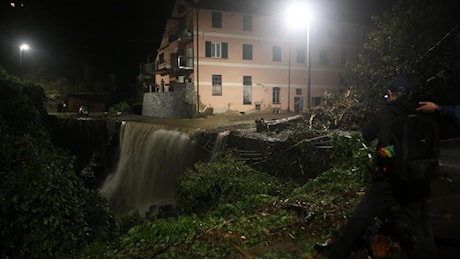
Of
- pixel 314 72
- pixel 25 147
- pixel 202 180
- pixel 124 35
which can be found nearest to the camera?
pixel 25 147

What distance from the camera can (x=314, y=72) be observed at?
118ft

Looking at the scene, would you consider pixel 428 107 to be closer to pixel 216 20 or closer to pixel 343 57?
pixel 216 20

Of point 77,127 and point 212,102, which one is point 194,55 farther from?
point 77,127

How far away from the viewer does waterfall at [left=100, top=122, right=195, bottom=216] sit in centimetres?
1716

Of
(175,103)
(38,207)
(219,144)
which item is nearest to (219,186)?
(38,207)

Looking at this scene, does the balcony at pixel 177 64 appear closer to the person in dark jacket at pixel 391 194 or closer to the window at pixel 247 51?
the window at pixel 247 51

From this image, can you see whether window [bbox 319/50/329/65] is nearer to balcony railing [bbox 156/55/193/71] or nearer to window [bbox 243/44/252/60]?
window [bbox 243/44/252/60]

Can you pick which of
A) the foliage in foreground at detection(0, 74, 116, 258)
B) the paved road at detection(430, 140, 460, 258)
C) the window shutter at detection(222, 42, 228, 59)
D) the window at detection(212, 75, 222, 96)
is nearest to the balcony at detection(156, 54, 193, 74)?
the window at detection(212, 75, 222, 96)

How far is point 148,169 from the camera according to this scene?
62.0 ft

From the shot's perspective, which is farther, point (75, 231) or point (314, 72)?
point (314, 72)

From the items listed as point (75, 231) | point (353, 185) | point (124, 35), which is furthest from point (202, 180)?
point (124, 35)

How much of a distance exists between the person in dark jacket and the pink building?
2607cm

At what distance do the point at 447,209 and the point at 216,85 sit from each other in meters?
26.5

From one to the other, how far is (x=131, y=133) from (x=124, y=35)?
24945 mm
